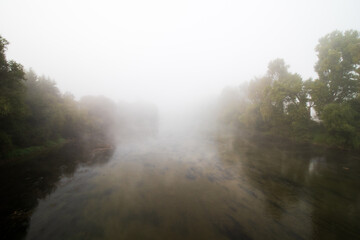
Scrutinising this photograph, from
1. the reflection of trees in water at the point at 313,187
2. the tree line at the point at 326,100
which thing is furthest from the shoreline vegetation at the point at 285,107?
the reflection of trees in water at the point at 313,187

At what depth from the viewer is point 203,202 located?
11.4 metres

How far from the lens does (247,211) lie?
1023cm

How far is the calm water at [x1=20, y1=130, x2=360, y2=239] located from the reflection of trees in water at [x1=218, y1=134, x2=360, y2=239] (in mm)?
74

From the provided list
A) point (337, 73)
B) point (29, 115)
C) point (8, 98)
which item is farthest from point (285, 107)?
point (29, 115)

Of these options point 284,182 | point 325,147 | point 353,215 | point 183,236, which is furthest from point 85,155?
point 325,147

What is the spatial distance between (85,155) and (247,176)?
85.9ft

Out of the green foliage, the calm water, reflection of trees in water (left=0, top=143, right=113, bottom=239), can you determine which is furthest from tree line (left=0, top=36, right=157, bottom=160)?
the green foliage

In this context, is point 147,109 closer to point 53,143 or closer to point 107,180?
point 53,143

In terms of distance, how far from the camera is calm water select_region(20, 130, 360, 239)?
28.2 feet

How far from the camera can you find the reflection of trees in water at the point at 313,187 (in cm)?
939

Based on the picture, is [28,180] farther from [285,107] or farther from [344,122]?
[285,107]

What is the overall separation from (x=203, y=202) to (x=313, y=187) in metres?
11.8

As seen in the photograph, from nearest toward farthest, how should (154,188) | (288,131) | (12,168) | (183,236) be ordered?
1. (183,236)
2. (154,188)
3. (12,168)
4. (288,131)

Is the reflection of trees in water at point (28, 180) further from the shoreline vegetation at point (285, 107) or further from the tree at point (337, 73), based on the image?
the tree at point (337, 73)
